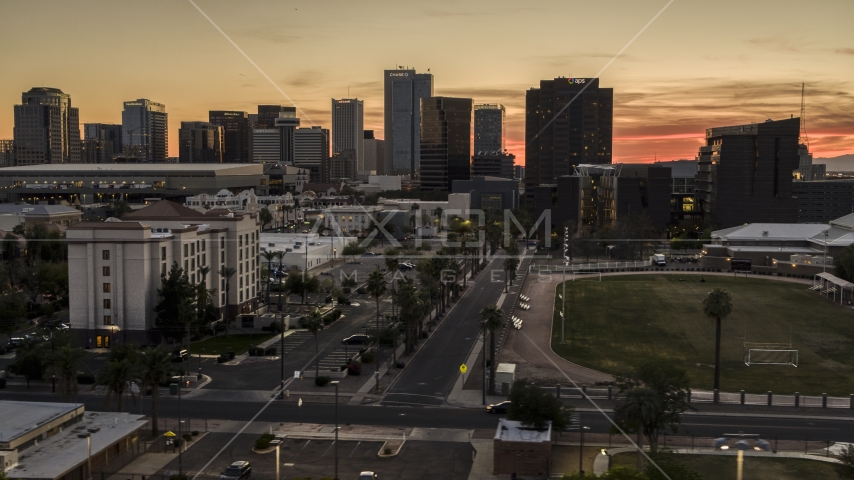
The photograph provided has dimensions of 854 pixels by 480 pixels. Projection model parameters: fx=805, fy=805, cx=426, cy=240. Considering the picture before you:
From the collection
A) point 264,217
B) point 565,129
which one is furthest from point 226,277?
point 565,129

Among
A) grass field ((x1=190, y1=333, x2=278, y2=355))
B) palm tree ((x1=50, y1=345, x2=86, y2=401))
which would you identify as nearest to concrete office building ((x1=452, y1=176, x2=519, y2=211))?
grass field ((x1=190, y1=333, x2=278, y2=355))

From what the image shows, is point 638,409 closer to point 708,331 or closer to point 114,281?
point 708,331

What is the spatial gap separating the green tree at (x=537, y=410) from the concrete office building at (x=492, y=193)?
12271 cm

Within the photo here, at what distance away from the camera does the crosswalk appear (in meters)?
52.7

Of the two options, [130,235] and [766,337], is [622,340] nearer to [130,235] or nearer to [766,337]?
[766,337]

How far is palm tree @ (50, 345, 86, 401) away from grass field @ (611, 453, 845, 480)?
23.8m

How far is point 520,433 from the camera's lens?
3158 centimetres

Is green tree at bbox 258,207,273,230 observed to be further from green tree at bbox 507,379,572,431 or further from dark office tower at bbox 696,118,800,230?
green tree at bbox 507,379,572,431

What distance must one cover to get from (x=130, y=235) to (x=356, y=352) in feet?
54.9

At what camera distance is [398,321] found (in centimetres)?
5594

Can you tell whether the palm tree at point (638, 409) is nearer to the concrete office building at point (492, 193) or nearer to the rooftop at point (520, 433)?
the rooftop at point (520, 433)

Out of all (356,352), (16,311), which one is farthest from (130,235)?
(356,352)

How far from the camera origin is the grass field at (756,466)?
2917cm

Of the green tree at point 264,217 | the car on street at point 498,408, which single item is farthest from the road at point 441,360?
the green tree at point 264,217
